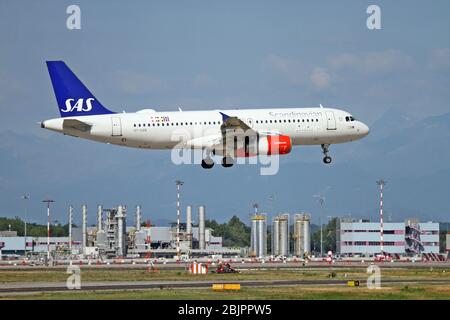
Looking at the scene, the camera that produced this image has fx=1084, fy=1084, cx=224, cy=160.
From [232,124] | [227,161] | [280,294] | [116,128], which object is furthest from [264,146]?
[280,294]

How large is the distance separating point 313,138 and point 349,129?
4458mm

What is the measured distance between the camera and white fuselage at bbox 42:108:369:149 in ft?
354

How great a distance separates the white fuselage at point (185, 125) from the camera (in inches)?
4245

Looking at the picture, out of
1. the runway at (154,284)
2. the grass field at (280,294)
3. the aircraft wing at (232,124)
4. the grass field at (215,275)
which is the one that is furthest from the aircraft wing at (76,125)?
the grass field at (280,294)

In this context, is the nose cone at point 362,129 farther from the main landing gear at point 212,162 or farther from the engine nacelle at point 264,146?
the main landing gear at point 212,162

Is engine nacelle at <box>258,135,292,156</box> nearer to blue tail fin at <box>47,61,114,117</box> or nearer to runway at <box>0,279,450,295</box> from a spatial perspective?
blue tail fin at <box>47,61,114,117</box>

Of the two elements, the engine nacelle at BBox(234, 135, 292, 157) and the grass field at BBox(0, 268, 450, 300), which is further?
Result: the engine nacelle at BBox(234, 135, 292, 157)

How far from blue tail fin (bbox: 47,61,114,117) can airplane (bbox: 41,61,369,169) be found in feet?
0.34

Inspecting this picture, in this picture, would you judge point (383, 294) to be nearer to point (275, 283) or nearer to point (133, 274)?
point (275, 283)

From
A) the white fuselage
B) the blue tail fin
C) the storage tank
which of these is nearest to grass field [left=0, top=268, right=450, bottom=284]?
the white fuselage

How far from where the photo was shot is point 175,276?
95875 mm
